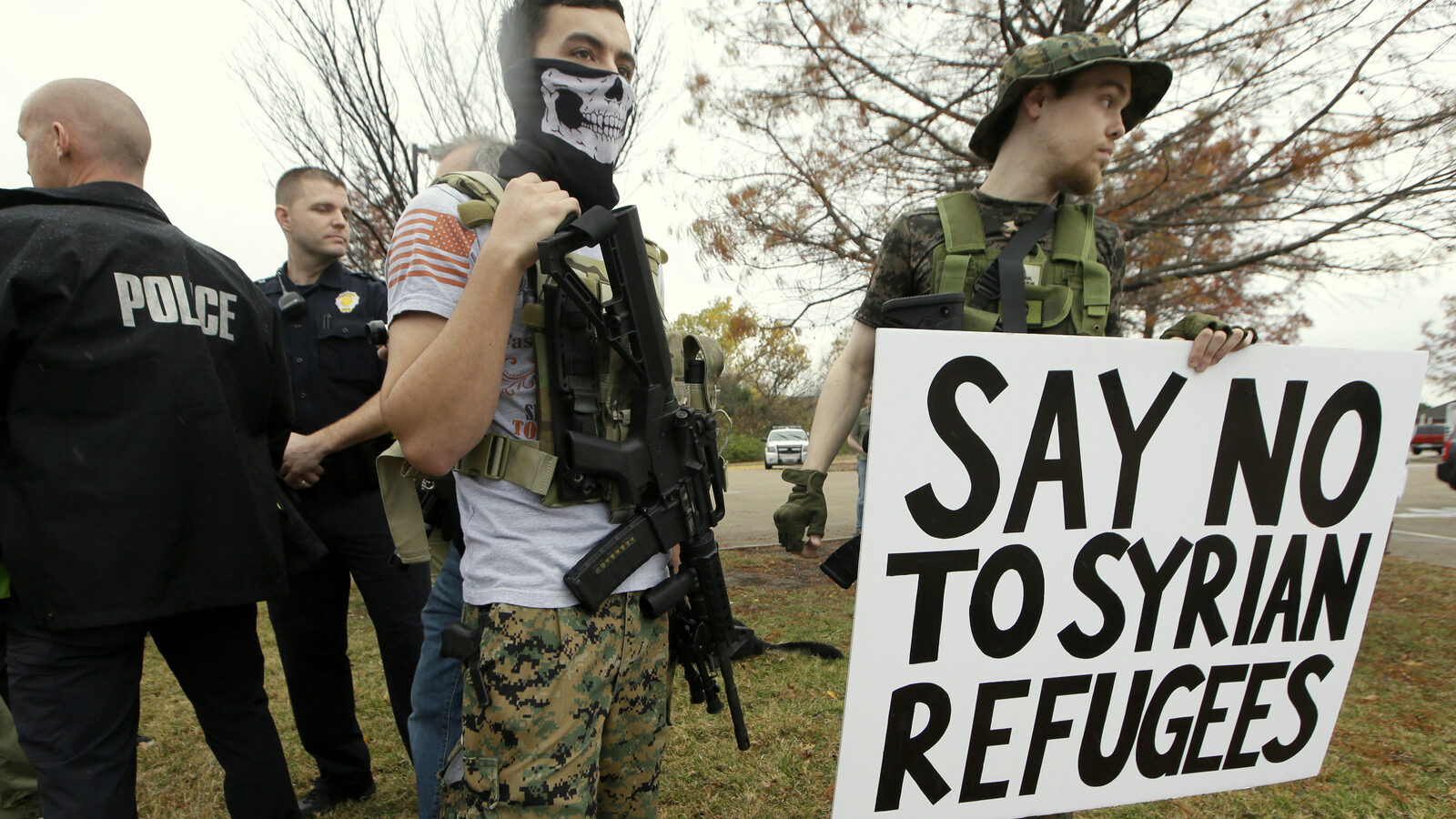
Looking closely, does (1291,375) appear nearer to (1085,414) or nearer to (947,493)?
(1085,414)

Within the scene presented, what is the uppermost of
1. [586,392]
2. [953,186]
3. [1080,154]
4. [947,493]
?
[953,186]

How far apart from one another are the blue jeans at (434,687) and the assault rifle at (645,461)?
69cm

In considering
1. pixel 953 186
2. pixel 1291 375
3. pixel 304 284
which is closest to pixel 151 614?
pixel 304 284

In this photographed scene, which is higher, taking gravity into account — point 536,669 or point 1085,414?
point 1085,414

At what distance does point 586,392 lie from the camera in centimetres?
142

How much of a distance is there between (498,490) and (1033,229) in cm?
128

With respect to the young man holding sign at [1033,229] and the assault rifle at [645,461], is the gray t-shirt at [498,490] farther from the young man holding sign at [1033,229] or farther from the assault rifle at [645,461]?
the young man holding sign at [1033,229]

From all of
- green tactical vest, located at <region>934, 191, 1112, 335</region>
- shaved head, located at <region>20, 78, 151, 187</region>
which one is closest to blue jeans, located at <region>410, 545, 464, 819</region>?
shaved head, located at <region>20, 78, 151, 187</region>

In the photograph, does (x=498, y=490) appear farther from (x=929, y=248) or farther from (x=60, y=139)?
(x=60, y=139)

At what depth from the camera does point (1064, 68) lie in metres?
1.72

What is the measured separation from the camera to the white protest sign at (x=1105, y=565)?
1388 millimetres

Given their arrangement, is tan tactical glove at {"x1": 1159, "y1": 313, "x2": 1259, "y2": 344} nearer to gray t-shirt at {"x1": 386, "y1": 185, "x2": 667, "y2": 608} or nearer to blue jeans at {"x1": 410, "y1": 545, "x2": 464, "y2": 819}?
gray t-shirt at {"x1": 386, "y1": 185, "x2": 667, "y2": 608}

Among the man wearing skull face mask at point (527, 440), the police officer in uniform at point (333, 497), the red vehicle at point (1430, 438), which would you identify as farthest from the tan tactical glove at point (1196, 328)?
the red vehicle at point (1430, 438)

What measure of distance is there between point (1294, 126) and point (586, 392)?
5.01 m
